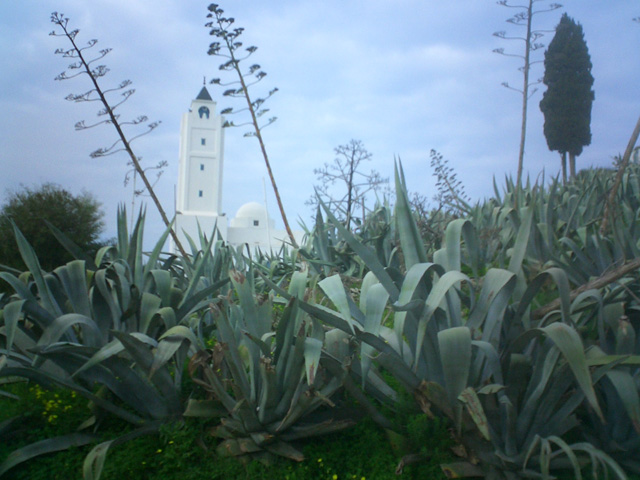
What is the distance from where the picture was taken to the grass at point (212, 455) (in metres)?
2.63

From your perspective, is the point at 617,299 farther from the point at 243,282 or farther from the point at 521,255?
the point at 243,282

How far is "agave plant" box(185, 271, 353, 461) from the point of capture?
2641 mm

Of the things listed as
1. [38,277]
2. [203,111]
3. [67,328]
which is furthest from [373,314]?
[203,111]

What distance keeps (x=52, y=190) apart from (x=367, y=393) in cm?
1556

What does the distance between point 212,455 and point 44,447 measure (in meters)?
0.84

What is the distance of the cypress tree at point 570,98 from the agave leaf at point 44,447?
828 inches

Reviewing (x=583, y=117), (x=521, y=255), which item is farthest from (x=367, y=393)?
(x=583, y=117)

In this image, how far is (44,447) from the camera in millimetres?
2816

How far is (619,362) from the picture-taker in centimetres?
234

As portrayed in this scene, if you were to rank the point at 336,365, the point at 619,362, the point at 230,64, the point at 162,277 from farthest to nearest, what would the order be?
the point at 230,64
the point at 162,277
the point at 336,365
the point at 619,362

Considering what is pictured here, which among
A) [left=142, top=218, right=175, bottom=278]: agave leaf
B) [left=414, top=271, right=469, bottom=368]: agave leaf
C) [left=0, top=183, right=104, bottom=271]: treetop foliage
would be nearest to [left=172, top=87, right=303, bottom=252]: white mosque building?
[left=0, top=183, right=104, bottom=271]: treetop foliage

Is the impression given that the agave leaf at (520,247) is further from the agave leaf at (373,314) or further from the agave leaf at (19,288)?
Result: the agave leaf at (19,288)

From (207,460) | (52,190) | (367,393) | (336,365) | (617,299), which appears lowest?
(207,460)

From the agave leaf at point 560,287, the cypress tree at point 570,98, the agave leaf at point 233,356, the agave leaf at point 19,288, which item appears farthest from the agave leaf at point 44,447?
the cypress tree at point 570,98
